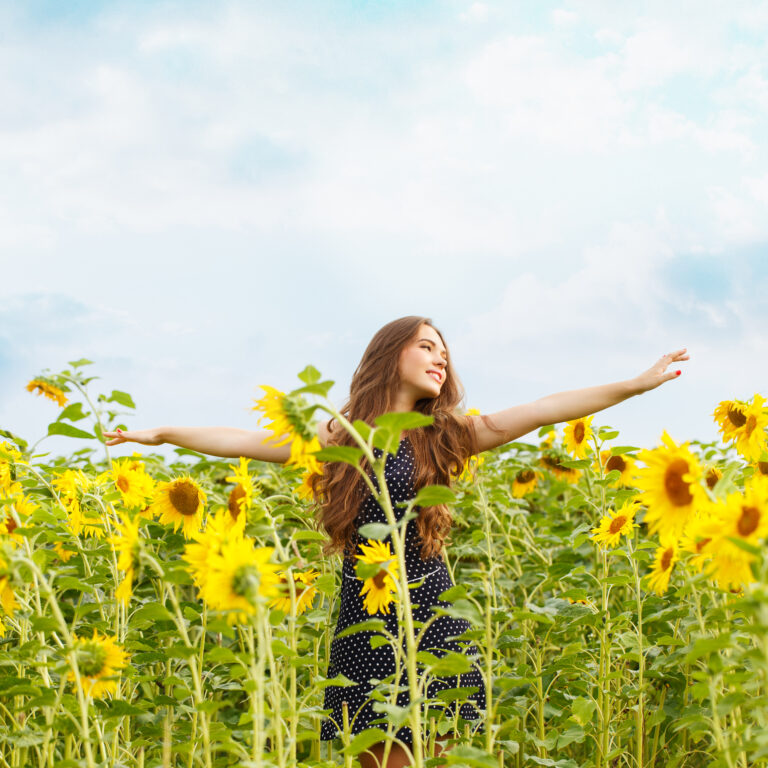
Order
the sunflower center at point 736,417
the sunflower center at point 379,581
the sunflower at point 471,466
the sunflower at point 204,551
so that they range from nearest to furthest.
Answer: the sunflower at point 204,551 < the sunflower center at point 379,581 < the sunflower center at point 736,417 < the sunflower at point 471,466

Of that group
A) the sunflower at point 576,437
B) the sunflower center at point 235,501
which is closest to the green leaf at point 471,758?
the sunflower center at point 235,501

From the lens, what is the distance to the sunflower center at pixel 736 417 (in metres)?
3.22

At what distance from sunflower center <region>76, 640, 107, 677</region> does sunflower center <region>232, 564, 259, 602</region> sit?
46 cm

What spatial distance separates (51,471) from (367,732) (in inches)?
75.5

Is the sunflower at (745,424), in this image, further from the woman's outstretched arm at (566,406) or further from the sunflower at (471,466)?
the sunflower at (471,466)

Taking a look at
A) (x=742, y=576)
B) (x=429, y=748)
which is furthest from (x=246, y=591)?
(x=429, y=748)

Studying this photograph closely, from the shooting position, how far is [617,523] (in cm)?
309

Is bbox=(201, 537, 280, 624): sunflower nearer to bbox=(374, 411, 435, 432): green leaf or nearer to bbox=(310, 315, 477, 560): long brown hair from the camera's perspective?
bbox=(374, 411, 435, 432): green leaf

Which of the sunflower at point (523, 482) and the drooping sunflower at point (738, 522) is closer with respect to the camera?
the drooping sunflower at point (738, 522)

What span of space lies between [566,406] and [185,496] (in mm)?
1408

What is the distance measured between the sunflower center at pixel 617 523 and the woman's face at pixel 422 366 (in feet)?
2.80

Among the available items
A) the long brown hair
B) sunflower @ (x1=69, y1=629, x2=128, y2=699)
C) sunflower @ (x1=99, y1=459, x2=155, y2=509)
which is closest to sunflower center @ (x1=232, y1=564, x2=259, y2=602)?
sunflower @ (x1=69, y1=629, x2=128, y2=699)

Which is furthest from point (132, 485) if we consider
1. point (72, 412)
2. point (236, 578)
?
point (236, 578)

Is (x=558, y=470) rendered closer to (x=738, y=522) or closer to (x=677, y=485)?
(x=677, y=485)
